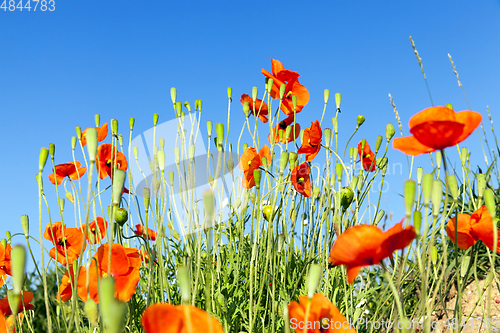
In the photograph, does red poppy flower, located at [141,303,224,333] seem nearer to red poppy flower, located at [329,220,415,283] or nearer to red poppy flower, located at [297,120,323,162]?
red poppy flower, located at [329,220,415,283]

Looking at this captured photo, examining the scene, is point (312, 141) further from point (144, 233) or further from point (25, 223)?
point (25, 223)

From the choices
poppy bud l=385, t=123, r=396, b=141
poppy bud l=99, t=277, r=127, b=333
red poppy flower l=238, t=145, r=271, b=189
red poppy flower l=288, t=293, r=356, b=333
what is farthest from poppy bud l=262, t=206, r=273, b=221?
poppy bud l=99, t=277, r=127, b=333

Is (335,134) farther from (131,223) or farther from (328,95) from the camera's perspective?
(131,223)

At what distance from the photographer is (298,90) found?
1.71 metres

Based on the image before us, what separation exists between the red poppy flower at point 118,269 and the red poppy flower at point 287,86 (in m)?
0.87

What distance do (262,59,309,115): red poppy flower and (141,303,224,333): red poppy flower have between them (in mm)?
1142

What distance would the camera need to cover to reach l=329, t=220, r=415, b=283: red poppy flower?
685mm

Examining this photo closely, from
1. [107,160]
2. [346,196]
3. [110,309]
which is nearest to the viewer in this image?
[110,309]

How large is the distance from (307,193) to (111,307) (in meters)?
1.16

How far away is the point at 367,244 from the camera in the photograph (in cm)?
71

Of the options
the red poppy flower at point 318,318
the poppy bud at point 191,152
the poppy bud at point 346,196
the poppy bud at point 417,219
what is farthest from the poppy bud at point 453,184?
the poppy bud at point 191,152

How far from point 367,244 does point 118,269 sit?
67 cm

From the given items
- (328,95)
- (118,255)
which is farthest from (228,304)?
(328,95)

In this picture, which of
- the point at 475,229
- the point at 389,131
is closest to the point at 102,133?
the point at 389,131
